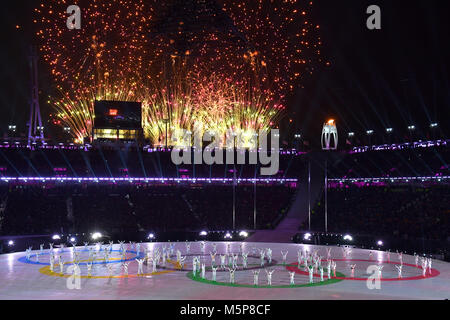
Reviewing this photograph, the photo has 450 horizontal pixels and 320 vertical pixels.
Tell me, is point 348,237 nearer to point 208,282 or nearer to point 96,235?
point 96,235

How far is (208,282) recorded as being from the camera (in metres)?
24.6

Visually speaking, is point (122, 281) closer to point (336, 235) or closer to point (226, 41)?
point (226, 41)

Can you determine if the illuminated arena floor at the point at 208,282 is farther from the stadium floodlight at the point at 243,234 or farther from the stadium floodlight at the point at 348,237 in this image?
the stadium floodlight at the point at 243,234

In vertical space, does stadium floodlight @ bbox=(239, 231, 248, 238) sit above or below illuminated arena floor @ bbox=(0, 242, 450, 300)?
above

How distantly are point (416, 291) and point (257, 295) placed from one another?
22.2 feet

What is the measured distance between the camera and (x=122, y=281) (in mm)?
24734

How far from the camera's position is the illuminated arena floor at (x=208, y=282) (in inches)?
837

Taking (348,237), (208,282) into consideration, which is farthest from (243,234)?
(208,282)

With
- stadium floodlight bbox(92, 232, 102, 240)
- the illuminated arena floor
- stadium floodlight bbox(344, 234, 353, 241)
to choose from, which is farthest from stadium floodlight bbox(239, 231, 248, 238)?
the illuminated arena floor

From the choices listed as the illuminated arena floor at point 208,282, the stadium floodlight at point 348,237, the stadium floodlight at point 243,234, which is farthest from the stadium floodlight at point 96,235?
the stadium floodlight at point 348,237

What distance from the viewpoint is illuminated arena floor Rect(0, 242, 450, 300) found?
21266 mm

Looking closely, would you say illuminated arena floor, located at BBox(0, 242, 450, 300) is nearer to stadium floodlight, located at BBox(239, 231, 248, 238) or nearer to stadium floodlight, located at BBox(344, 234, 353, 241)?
stadium floodlight, located at BBox(344, 234, 353, 241)
